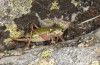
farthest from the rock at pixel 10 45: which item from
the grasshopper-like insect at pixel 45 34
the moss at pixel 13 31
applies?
the grasshopper-like insect at pixel 45 34

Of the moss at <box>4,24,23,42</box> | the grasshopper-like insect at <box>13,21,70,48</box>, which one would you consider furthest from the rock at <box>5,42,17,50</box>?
the grasshopper-like insect at <box>13,21,70,48</box>

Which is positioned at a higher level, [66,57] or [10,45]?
[10,45]

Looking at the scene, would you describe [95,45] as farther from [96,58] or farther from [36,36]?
[36,36]

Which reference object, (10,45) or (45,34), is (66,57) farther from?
(10,45)

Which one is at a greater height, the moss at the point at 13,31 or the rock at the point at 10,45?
the moss at the point at 13,31

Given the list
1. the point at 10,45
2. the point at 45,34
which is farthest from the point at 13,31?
the point at 45,34

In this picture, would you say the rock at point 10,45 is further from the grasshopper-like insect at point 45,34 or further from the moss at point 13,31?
the grasshopper-like insect at point 45,34

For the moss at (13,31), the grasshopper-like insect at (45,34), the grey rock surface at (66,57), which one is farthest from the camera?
the moss at (13,31)

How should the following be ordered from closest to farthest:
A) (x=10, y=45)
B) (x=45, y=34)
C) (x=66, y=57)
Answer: (x=66, y=57) < (x=45, y=34) < (x=10, y=45)
